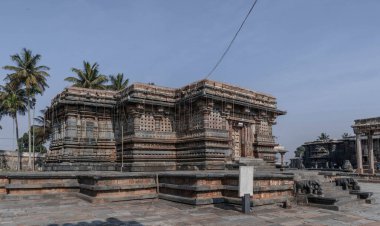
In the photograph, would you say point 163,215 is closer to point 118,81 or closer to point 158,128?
point 158,128

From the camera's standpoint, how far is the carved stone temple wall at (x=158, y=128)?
17.5m

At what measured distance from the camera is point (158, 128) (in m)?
18.9

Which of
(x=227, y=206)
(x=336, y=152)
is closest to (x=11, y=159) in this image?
(x=227, y=206)

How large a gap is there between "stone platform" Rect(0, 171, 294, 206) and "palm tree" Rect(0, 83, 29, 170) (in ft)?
→ 92.7

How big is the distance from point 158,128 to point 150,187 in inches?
275

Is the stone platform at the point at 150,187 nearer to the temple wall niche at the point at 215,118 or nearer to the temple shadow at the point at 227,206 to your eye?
the temple shadow at the point at 227,206

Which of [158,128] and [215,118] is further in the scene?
[158,128]

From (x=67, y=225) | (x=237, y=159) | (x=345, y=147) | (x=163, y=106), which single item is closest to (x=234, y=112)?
(x=237, y=159)

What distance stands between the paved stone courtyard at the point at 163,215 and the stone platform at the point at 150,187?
42 cm

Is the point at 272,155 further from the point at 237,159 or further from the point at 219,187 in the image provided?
the point at 219,187

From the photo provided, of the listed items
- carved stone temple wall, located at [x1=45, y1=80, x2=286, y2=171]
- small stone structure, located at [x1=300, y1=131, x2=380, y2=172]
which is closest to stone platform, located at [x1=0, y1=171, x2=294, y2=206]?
carved stone temple wall, located at [x1=45, y1=80, x2=286, y2=171]

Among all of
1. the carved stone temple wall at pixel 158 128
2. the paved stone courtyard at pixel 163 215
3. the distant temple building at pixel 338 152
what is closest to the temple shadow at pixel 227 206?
the paved stone courtyard at pixel 163 215

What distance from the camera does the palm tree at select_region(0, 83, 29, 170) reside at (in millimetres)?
37562

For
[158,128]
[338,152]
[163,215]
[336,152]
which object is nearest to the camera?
[163,215]
